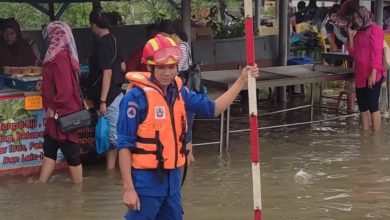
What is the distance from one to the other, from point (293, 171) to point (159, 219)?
3.16m

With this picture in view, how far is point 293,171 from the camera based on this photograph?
6406 mm

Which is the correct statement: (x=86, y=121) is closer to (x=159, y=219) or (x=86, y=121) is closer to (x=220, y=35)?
(x=159, y=219)

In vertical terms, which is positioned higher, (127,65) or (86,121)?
(127,65)

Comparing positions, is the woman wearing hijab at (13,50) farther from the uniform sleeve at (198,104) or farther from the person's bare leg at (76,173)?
the uniform sleeve at (198,104)

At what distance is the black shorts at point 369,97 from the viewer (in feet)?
26.6

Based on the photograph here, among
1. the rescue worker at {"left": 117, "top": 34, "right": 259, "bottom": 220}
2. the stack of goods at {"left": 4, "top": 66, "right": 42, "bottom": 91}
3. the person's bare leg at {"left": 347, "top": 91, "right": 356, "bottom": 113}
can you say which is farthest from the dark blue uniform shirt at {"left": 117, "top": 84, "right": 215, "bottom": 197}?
the person's bare leg at {"left": 347, "top": 91, "right": 356, "bottom": 113}

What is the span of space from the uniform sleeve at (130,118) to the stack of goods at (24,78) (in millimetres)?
3073

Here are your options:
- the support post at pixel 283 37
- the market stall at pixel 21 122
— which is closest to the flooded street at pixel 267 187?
the market stall at pixel 21 122

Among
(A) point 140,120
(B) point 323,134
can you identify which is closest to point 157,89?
(A) point 140,120

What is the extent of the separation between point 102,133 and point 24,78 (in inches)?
38.1

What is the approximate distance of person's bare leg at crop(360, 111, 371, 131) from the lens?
834 cm

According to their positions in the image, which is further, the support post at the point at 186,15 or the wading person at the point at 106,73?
the support post at the point at 186,15

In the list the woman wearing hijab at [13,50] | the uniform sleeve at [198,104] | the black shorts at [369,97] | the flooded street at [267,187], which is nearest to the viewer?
the uniform sleeve at [198,104]

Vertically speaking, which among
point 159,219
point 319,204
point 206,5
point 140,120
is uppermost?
point 206,5
